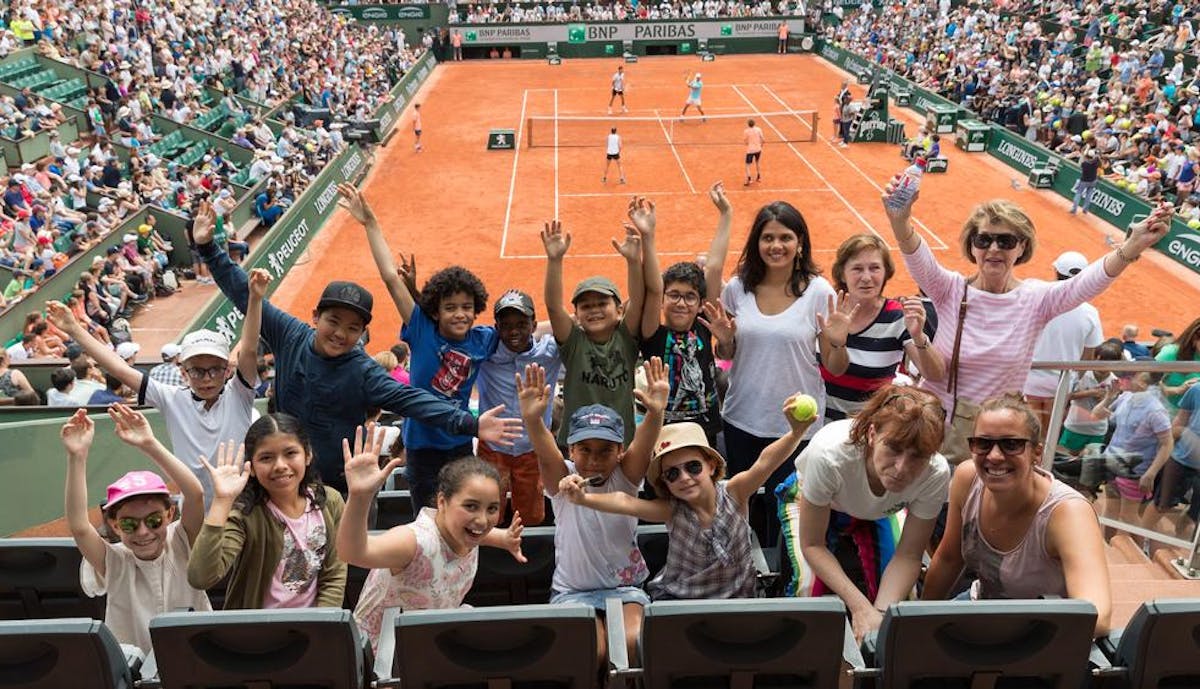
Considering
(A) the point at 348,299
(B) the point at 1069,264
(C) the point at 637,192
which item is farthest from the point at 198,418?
(C) the point at 637,192

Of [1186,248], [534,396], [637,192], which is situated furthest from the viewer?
[637,192]

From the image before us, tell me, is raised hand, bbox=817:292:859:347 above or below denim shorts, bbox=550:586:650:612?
above

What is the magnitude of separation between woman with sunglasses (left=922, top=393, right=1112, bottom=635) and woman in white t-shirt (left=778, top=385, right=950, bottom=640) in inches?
7.0

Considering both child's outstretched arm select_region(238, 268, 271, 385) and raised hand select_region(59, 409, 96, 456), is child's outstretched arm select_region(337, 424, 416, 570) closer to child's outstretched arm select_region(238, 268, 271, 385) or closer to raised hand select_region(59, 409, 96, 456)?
raised hand select_region(59, 409, 96, 456)

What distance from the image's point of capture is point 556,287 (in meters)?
5.04

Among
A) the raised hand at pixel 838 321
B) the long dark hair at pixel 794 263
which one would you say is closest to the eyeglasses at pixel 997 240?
the raised hand at pixel 838 321

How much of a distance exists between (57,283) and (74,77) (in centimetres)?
1252

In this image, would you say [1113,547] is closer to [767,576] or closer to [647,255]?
[767,576]

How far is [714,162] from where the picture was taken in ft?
85.1

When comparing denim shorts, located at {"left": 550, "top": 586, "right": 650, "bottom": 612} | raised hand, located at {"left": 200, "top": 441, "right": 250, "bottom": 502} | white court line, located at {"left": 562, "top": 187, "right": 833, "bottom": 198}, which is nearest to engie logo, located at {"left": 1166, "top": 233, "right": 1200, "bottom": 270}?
white court line, located at {"left": 562, "top": 187, "right": 833, "bottom": 198}

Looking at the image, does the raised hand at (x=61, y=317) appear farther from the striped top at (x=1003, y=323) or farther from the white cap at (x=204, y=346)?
the striped top at (x=1003, y=323)

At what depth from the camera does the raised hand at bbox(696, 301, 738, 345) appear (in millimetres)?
4973

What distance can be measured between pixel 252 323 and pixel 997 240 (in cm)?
402

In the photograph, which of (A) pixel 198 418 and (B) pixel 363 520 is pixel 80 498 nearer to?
(A) pixel 198 418
